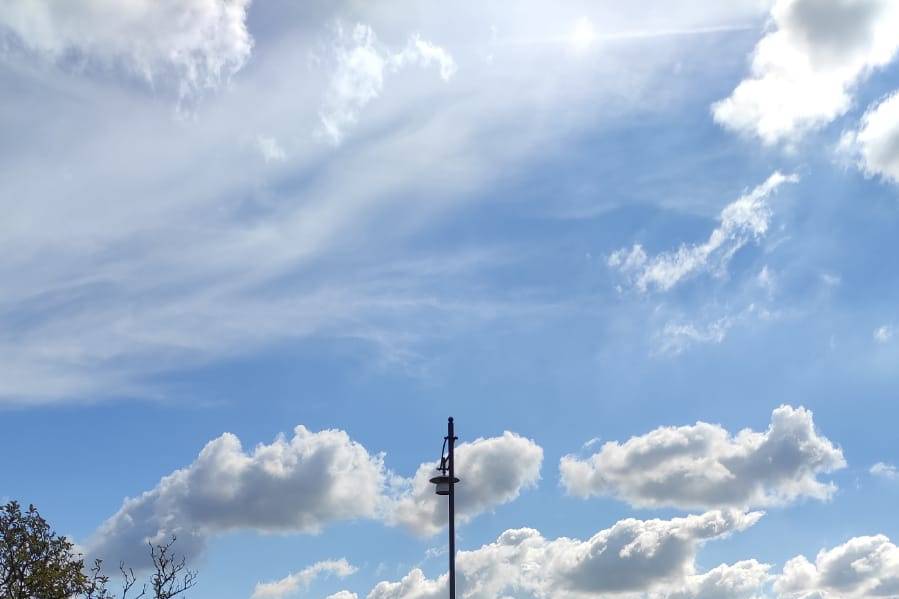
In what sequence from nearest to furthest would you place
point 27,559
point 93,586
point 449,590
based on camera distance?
point 449,590
point 27,559
point 93,586

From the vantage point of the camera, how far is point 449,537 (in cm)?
2634

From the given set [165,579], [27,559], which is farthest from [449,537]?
[165,579]

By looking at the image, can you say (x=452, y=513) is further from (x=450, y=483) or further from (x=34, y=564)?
(x=34, y=564)

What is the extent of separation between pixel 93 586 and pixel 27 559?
414 cm

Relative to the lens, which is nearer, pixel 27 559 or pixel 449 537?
pixel 449 537

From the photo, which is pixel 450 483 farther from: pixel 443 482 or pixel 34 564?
pixel 34 564

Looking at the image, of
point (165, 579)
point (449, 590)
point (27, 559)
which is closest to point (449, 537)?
point (449, 590)

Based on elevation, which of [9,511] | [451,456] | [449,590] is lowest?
[449,590]

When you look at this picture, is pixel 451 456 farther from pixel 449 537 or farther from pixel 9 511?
pixel 9 511

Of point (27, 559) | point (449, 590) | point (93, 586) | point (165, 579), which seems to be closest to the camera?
point (449, 590)

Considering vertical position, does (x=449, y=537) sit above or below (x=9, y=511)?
below

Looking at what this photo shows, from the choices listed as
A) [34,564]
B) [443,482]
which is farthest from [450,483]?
[34,564]

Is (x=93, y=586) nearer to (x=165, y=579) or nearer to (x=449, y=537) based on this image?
(x=165, y=579)

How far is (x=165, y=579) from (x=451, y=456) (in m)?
25.0
